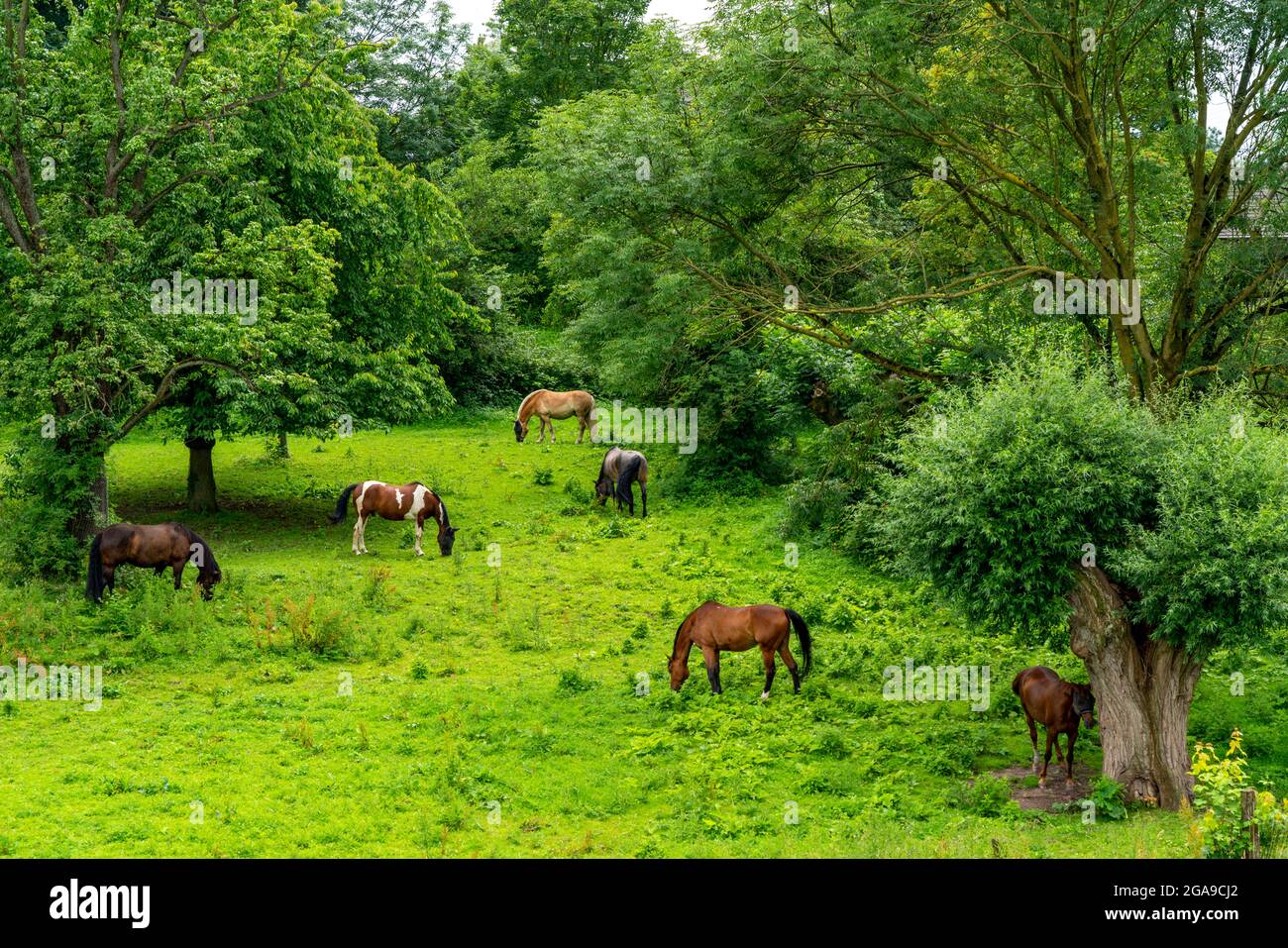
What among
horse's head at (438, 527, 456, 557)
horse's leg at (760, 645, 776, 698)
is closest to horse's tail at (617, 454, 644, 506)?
horse's head at (438, 527, 456, 557)

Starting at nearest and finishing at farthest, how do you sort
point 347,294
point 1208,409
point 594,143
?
point 1208,409 < point 594,143 < point 347,294

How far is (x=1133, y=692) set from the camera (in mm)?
14969

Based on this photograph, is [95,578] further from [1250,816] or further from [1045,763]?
[1250,816]

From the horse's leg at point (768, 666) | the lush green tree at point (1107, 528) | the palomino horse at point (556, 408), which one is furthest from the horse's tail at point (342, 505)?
the lush green tree at point (1107, 528)

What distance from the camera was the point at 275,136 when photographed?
1128 inches

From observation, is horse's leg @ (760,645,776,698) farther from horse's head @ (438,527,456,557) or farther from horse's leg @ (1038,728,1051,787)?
horse's head @ (438,527,456,557)

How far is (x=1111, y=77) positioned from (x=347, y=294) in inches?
728

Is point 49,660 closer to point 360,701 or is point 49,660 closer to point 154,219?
point 360,701

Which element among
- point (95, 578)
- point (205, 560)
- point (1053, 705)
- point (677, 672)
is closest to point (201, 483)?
point (205, 560)

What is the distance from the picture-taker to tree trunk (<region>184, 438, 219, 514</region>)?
30312 millimetres

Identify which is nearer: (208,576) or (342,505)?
(208,576)

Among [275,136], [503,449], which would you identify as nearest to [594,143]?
[275,136]

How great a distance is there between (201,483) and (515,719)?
649 inches

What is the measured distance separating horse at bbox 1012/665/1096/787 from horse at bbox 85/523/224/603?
14563 mm
